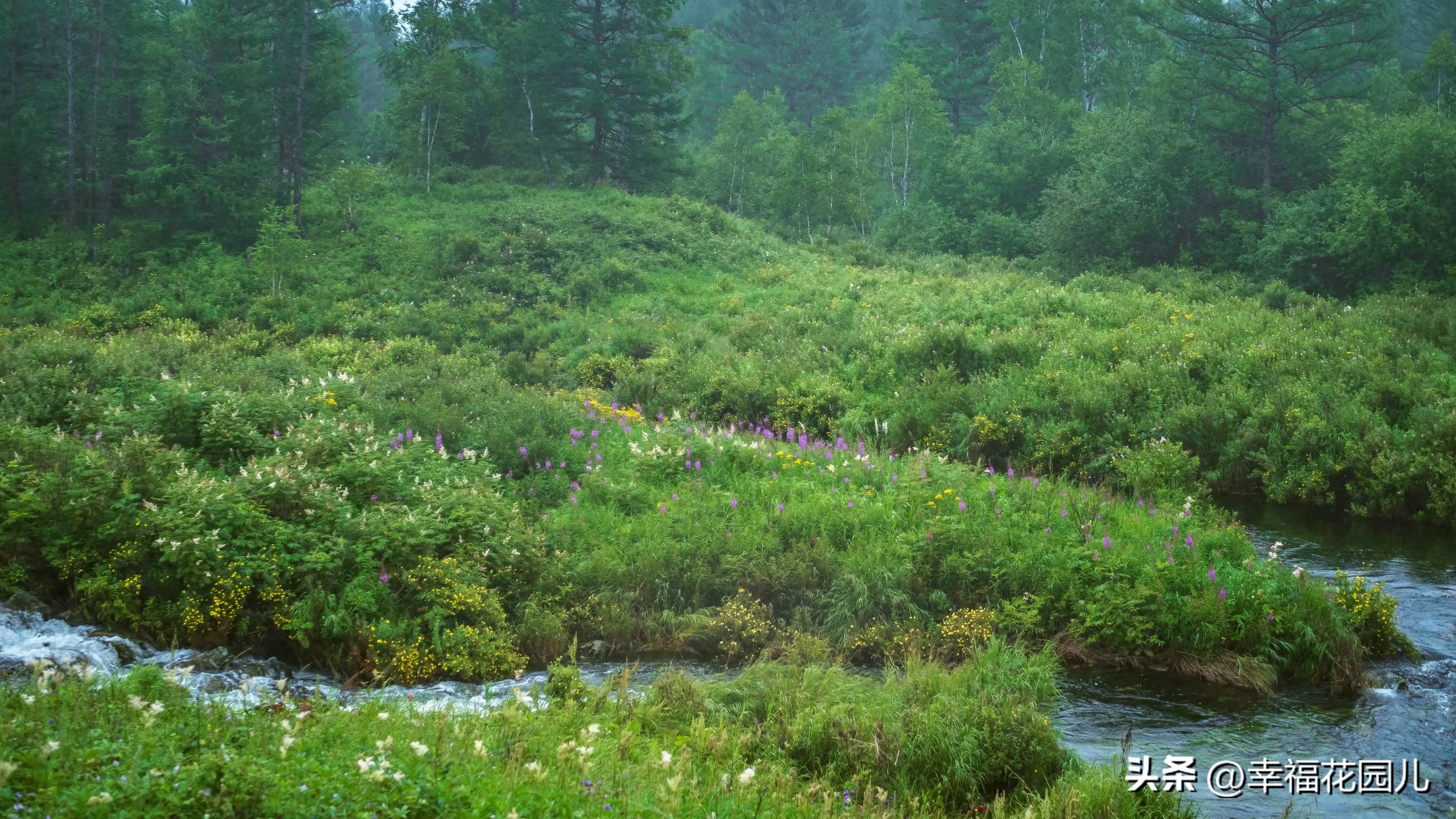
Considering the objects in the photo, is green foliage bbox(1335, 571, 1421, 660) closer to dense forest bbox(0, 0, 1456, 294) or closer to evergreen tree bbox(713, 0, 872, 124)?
dense forest bbox(0, 0, 1456, 294)

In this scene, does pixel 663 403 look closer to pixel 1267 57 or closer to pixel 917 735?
pixel 917 735

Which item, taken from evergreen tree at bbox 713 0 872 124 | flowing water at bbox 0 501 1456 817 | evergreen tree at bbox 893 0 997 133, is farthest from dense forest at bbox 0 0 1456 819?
evergreen tree at bbox 713 0 872 124

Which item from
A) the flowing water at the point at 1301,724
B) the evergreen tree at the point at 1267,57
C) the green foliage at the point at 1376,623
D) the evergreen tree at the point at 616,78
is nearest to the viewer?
the flowing water at the point at 1301,724

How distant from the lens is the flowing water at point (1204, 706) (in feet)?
21.4

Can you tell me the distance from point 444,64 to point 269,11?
6730 mm

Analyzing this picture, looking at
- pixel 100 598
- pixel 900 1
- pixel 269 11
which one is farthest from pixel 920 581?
pixel 900 1

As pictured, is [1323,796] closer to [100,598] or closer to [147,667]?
[147,667]

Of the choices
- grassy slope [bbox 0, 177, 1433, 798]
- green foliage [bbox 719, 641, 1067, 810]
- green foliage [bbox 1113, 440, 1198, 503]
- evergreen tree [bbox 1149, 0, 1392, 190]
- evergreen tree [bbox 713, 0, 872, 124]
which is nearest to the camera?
green foliage [bbox 719, 641, 1067, 810]

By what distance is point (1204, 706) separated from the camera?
26.6 feet

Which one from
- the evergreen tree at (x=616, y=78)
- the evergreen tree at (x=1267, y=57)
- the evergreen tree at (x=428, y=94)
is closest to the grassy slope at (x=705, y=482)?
the evergreen tree at (x=1267, y=57)

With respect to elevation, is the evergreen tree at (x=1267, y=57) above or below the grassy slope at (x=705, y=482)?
above

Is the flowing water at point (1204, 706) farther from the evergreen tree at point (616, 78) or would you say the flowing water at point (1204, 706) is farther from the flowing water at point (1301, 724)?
the evergreen tree at point (616, 78)

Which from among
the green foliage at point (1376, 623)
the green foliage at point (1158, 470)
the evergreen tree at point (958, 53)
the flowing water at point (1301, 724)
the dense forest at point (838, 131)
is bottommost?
the flowing water at point (1301, 724)

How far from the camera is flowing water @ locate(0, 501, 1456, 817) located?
21.4ft
